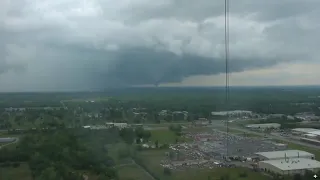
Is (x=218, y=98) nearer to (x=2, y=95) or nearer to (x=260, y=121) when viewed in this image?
(x=260, y=121)

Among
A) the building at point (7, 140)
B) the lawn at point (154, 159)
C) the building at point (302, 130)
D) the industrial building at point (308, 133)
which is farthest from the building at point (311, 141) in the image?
the building at point (7, 140)

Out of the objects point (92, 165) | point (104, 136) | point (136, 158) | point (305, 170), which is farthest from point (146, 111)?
point (305, 170)

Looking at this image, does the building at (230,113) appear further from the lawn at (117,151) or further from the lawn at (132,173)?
the lawn at (132,173)

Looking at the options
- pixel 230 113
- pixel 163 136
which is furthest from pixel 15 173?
pixel 230 113

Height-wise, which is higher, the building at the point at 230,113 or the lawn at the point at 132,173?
the building at the point at 230,113

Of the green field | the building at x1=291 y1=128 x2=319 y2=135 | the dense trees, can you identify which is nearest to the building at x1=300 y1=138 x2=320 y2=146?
the building at x1=291 y1=128 x2=319 y2=135

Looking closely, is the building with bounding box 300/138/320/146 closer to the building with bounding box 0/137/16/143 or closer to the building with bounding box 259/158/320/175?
the building with bounding box 259/158/320/175

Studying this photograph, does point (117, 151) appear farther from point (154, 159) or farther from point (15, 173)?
point (15, 173)
